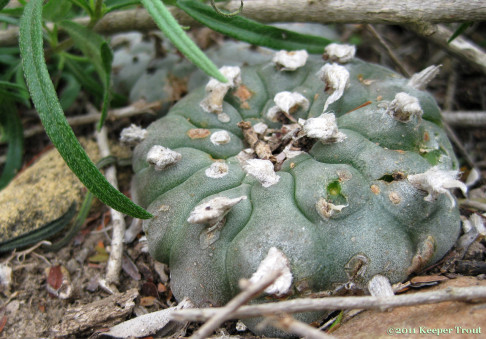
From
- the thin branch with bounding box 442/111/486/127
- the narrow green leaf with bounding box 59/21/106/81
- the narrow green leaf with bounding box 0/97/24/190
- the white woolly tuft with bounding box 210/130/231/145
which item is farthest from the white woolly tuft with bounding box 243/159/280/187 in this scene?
the narrow green leaf with bounding box 0/97/24/190

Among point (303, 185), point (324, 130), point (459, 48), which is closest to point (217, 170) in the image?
point (303, 185)

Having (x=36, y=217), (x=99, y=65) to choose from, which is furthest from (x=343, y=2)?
(x=36, y=217)

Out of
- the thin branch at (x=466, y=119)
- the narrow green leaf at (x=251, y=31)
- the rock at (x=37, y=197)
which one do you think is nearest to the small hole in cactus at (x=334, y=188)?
the narrow green leaf at (x=251, y=31)

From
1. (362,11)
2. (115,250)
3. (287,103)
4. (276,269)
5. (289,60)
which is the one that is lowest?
(115,250)

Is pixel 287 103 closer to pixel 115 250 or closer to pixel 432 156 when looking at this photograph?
pixel 432 156

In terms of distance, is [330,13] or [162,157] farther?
[330,13]

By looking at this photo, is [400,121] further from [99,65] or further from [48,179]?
[48,179]

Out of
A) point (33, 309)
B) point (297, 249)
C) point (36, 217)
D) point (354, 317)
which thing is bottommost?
point (33, 309)
